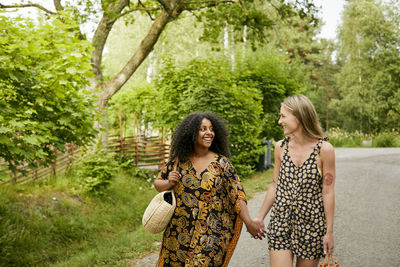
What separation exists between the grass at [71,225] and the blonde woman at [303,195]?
10.3 ft

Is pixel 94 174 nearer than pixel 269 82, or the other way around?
pixel 94 174

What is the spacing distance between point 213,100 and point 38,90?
5.38 meters

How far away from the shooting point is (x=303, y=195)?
2709 mm

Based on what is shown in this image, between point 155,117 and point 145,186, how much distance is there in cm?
230

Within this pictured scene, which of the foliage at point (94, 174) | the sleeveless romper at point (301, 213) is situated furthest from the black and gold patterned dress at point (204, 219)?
the foliage at point (94, 174)

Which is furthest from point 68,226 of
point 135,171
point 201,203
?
point 201,203

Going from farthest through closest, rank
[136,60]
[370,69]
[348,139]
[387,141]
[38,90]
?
[370,69]
[348,139]
[387,141]
[136,60]
[38,90]

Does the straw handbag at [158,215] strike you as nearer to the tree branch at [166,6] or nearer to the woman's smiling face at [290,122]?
the woman's smiling face at [290,122]

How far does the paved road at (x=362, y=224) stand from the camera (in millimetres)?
5095

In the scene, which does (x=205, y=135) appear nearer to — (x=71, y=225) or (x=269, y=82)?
(x=71, y=225)

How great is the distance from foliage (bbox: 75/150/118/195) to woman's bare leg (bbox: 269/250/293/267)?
721 centimetres

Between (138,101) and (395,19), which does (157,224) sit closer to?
(138,101)

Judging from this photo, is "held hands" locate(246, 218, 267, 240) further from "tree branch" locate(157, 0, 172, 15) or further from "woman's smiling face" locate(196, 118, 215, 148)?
"tree branch" locate(157, 0, 172, 15)

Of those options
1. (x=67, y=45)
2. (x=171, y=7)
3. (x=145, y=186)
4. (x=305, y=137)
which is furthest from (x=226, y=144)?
(x=145, y=186)
